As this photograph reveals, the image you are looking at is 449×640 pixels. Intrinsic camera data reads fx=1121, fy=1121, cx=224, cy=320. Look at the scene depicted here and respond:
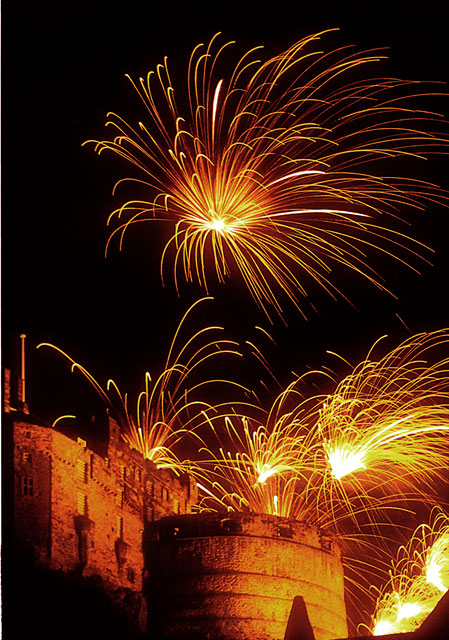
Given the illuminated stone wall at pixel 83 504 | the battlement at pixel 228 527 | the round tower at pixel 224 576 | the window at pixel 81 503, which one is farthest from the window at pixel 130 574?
the window at pixel 81 503

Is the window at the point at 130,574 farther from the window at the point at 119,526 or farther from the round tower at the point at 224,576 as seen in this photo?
the window at the point at 119,526

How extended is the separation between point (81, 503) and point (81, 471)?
104 centimetres

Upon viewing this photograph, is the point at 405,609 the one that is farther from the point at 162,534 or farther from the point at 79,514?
the point at 79,514

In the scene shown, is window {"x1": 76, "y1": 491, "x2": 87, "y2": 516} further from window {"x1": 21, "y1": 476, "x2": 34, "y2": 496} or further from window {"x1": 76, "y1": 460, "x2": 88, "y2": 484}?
window {"x1": 21, "y1": 476, "x2": 34, "y2": 496}

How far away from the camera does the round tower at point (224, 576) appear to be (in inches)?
1578

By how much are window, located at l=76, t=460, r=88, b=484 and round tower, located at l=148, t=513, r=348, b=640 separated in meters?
5.69

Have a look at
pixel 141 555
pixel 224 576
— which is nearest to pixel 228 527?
pixel 224 576

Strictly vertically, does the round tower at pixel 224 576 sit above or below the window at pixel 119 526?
below

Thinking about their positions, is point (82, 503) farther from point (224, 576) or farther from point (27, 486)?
point (224, 576)

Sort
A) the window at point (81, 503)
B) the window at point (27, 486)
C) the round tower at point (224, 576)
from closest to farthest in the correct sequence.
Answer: the window at point (27, 486)
the window at point (81, 503)
the round tower at point (224, 576)

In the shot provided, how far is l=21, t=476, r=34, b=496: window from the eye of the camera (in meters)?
34.0

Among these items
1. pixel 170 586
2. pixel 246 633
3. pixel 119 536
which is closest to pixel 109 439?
pixel 119 536

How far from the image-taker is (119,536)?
39.4m

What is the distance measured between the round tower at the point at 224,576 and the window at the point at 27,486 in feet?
26.6
